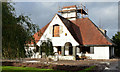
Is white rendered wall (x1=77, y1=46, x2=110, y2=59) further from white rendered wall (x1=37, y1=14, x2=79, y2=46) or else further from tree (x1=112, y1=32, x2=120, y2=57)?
tree (x1=112, y1=32, x2=120, y2=57)

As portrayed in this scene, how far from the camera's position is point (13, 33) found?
6.85 m

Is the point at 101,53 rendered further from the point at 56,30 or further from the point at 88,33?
the point at 56,30

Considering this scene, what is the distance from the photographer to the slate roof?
1074 inches

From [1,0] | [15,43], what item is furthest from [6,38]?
[1,0]

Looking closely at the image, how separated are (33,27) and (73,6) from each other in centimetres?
3238

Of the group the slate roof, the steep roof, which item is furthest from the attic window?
the steep roof

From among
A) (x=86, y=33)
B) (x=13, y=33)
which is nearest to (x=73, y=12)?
(x=86, y=33)

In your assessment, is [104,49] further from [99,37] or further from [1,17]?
[1,17]

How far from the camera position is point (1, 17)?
20.2ft

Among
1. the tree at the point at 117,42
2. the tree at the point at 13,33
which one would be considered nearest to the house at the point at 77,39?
the tree at the point at 117,42

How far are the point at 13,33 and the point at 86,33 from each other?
24.1 metres

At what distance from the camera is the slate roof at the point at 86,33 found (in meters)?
27.3

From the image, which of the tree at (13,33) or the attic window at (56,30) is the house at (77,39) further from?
the tree at (13,33)

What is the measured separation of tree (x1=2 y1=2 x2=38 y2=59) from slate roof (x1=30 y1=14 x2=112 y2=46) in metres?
18.8
